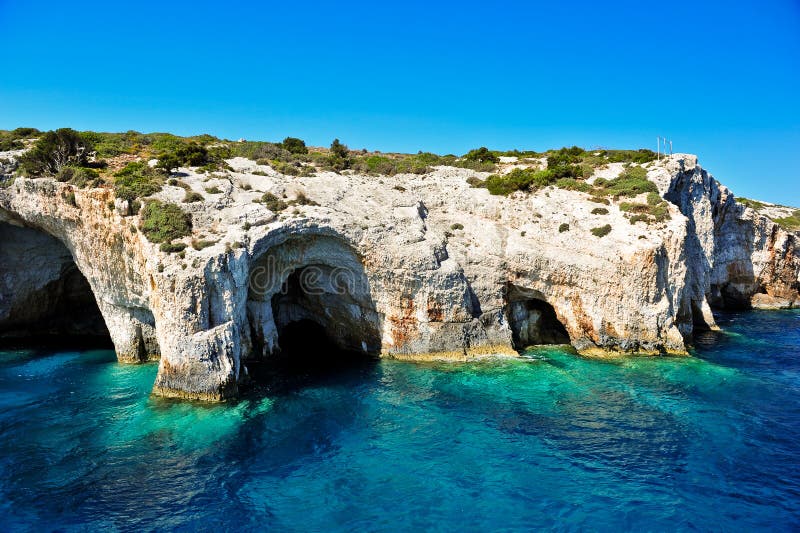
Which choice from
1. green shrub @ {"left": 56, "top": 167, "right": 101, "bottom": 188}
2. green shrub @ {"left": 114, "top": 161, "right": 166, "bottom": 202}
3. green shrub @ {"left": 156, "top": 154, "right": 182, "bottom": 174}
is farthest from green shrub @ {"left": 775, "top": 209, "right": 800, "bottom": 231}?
green shrub @ {"left": 56, "top": 167, "right": 101, "bottom": 188}

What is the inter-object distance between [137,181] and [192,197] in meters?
3.99

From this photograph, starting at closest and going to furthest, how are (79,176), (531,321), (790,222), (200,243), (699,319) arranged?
(200,243), (79,176), (531,321), (699,319), (790,222)

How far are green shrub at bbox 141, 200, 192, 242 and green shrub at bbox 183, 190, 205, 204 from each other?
3.69ft

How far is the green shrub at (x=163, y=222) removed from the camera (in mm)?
24500

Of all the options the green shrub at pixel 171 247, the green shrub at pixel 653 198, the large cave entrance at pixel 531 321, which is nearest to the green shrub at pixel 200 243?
the green shrub at pixel 171 247

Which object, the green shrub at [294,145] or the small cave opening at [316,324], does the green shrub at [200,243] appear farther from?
the green shrub at [294,145]

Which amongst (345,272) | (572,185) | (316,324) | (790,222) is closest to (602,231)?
(572,185)

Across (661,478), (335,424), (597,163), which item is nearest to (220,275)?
(335,424)

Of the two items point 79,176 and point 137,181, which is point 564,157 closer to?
point 137,181

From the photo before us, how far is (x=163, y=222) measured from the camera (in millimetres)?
24984

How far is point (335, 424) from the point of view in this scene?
20.6 metres

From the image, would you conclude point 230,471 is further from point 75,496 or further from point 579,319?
point 579,319

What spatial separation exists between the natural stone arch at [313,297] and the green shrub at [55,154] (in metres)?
15.5

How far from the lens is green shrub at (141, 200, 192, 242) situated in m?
24.5
